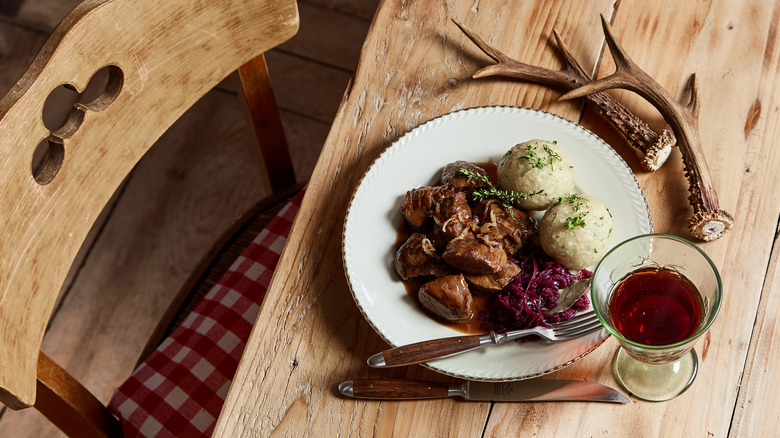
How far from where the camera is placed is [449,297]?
3.41 ft

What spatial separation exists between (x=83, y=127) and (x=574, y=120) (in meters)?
0.89

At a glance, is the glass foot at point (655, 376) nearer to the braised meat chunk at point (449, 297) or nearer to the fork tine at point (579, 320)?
the fork tine at point (579, 320)

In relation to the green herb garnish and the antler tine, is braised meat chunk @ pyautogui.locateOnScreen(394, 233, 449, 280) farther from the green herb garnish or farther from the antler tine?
the antler tine

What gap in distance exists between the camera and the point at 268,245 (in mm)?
1558

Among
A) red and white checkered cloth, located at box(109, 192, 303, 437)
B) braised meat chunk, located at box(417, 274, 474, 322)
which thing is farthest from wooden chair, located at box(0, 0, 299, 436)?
braised meat chunk, located at box(417, 274, 474, 322)

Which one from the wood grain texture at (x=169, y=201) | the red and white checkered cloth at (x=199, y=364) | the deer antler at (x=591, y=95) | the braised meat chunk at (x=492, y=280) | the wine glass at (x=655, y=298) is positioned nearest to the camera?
the wine glass at (x=655, y=298)

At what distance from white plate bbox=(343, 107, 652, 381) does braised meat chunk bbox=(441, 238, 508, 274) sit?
103 mm

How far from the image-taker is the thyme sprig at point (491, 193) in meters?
1.12

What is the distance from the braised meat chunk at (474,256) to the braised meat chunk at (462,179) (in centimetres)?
11

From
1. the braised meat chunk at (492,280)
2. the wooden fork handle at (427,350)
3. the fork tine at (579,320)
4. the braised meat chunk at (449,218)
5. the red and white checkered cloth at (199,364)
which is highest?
the braised meat chunk at (449,218)

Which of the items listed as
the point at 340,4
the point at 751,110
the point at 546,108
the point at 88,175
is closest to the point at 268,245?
the point at 88,175

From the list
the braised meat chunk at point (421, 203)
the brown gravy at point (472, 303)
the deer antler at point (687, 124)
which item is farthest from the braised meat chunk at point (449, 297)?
the deer antler at point (687, 124)

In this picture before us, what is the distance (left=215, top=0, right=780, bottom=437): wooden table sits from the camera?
3.51 ft

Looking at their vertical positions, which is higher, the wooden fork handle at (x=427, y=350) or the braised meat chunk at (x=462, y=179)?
the braised meat chunk at (x=462, y=179)
